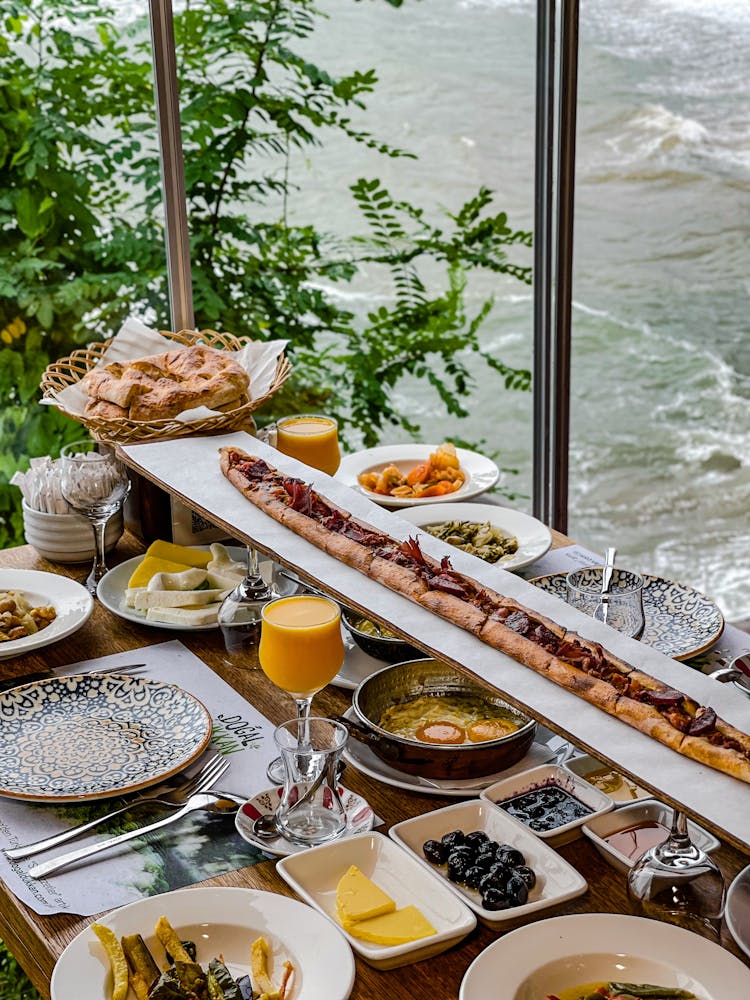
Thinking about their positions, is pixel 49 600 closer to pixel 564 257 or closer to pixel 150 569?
pixel 150 569

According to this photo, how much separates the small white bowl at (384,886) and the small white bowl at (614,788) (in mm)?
239

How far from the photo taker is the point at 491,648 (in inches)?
48.2

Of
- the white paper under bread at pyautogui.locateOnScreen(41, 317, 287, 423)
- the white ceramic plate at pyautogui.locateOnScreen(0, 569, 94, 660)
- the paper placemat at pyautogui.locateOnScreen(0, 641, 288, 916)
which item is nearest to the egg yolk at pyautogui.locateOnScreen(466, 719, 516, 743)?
the paper placemat at pyautogui.locateOnScreen(0, 641, 288, 916)

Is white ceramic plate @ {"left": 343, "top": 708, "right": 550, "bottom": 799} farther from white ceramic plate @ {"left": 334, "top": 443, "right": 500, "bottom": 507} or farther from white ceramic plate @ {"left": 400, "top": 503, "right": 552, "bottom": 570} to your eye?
white ceramic plate @ {"left": 334, "top": 443, "right": 500, "bottom": 507}

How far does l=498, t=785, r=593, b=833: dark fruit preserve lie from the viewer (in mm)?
1243

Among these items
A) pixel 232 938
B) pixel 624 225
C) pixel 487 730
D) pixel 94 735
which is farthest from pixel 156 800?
pixel 624 225

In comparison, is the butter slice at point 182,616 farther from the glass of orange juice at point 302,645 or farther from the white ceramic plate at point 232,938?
the white ceramic plate at point 232,938

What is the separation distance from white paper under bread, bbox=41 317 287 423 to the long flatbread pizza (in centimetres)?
48

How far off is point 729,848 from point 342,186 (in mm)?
3912

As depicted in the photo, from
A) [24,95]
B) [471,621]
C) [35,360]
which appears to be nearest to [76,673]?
[471,621]

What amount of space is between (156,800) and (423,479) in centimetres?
107

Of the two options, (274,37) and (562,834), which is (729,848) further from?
(274,37)

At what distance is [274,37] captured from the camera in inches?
146

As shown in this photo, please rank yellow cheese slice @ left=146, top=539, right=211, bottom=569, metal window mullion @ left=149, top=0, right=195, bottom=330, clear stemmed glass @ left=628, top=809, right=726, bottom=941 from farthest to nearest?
metal window mullion @ left=149, top=0, right=195, bottom=330 → yellow cheese slice @ left=146, top=539, right=211, bottom=569 → clear stemmed glass @ left=628, top=809, right=726, bottom=941
